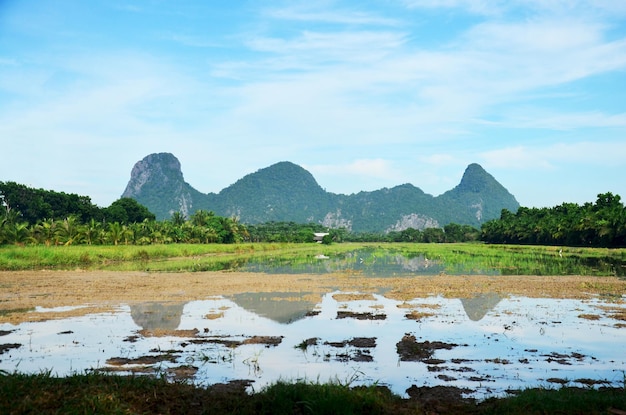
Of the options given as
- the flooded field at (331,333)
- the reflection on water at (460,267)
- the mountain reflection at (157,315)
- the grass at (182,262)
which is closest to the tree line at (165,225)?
the grass at (182,262)

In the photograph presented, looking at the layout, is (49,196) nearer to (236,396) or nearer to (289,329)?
(289,329)

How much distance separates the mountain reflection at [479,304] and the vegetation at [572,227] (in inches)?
1373

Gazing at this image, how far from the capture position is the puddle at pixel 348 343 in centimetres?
779

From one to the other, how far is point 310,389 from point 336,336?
485 cm

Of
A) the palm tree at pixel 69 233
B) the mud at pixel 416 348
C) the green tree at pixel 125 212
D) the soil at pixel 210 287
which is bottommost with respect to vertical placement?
the soil at pixel 210 287

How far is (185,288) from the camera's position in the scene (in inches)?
776

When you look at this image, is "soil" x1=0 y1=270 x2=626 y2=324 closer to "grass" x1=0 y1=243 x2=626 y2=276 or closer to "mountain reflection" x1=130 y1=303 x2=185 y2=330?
"mountain reflection" x1=130 y1=303 x2=185 y2=330

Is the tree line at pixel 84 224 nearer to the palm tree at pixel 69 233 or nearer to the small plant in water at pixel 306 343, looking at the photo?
the palm tree at pixel 69 233

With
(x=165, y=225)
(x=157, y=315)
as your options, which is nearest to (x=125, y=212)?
(x=165, y=225)

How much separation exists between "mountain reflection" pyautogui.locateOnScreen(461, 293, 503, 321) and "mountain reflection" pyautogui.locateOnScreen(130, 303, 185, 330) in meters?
7.76

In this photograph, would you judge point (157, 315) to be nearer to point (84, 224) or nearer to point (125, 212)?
point (84, 224)

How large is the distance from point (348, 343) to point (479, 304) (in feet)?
22.7

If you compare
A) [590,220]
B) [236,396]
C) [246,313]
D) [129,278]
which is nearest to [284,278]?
[129,278]

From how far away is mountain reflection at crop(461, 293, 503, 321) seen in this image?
13.5m
